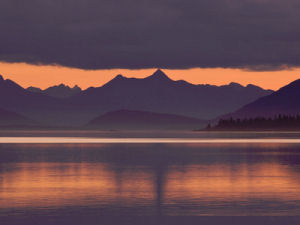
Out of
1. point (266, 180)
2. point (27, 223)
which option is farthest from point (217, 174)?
point (27, 223)

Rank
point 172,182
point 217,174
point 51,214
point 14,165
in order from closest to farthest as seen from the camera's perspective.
A: point 51,214 < point 172,182 < point 217,174 < point 14,165

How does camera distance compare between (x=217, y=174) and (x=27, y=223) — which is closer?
(x=27, y=223)

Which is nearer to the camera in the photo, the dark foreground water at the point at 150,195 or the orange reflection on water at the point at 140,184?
the dark foreground water at the point at 150,195

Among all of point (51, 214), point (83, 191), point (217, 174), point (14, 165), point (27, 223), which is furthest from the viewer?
point (14, 165)

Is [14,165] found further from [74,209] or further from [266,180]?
[74,209]

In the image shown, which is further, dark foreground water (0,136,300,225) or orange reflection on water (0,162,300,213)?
orange reflection on water (0,162,300,213)

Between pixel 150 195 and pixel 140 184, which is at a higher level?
pixel 140 184

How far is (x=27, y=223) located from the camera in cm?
2519

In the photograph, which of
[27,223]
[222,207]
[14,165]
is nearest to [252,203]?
[222,207]

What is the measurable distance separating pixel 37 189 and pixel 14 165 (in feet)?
71.4

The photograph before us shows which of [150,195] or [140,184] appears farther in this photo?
[140,184]

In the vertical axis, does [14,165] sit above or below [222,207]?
above

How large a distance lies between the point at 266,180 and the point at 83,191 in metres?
13.0

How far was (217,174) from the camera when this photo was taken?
47812mm
